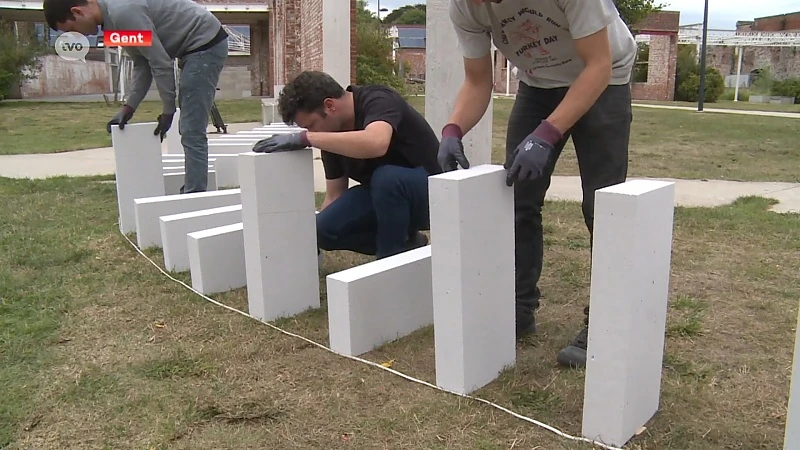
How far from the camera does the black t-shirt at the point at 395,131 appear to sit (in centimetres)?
293

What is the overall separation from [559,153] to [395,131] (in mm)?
745

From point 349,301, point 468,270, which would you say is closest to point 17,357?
point 349,301

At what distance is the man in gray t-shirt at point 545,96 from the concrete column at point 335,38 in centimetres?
743

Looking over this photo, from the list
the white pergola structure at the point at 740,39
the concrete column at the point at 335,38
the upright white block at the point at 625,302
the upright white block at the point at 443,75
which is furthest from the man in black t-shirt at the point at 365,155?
the white pergola structure at the point at 740,39

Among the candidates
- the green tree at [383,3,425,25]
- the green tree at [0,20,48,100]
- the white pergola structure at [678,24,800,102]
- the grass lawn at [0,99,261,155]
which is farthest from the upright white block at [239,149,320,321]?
the green tree at [383,3,425,25]

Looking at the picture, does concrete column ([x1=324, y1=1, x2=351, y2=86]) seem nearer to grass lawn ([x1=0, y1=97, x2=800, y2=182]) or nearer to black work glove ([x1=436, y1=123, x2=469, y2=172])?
grass lawn ([x1=0, y1=97, x2=800, y2=182])

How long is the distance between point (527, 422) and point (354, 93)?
1.62 metres

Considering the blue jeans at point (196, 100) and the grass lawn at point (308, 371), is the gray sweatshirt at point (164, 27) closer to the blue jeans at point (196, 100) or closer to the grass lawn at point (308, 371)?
the blue jeans at point (196, 100)

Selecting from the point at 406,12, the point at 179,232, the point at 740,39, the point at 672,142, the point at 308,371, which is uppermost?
the point at 406,12

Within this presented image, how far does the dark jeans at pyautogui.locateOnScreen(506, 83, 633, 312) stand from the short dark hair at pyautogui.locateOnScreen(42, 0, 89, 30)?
2590 mm

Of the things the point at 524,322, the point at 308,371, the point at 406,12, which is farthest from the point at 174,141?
the point at 406,12

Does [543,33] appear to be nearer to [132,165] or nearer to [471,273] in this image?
[471,273]

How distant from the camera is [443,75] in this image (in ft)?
14.5

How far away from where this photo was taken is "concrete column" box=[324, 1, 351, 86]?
31.9 ft
